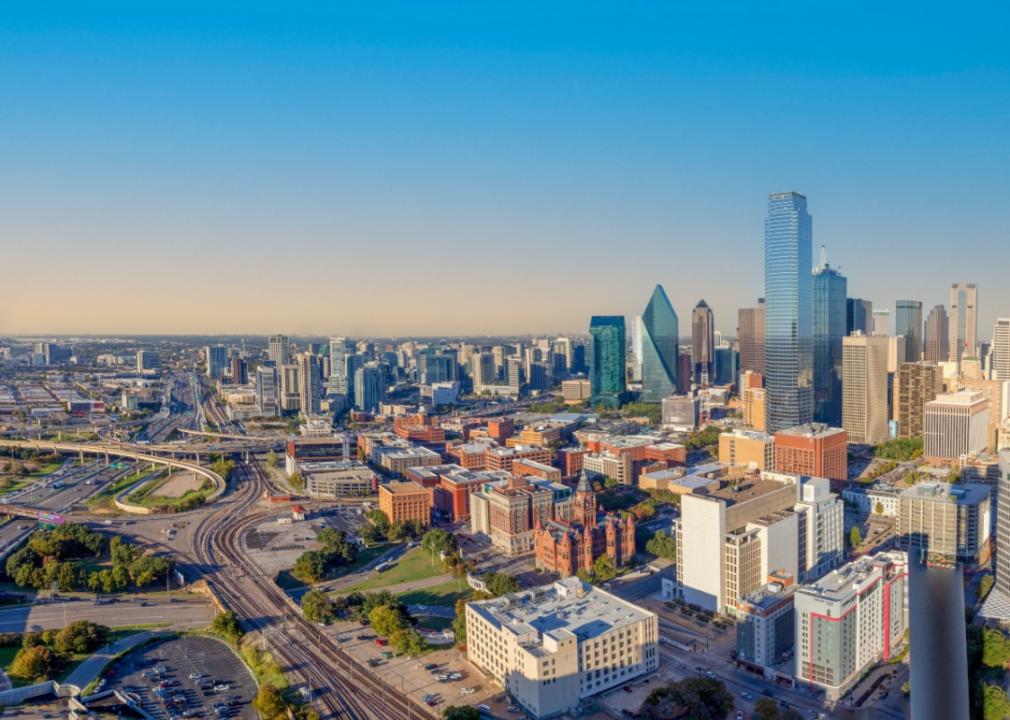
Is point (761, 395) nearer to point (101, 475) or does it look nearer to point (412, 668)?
point (412, 668)

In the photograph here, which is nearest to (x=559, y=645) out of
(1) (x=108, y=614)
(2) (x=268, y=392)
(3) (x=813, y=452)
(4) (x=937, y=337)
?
(1) (x=108, y=614)

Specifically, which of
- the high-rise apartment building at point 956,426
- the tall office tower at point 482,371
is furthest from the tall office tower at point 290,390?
the high-rise apartment building at point 956,426

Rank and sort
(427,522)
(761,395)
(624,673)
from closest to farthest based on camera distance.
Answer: (624,673) → (427,522) → (761,395)

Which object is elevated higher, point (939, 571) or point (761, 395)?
point (761, 395)

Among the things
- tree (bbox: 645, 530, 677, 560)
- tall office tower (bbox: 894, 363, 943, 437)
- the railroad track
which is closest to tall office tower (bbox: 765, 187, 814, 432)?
tall office tower (bbox: 894, 363, 943, 437)

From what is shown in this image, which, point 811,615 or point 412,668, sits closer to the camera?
point 811,615

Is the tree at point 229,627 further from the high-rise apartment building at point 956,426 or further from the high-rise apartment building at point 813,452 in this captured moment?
the high-rise apartment building at point 956,426

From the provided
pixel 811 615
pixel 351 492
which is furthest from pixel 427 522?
pixel 811 615
